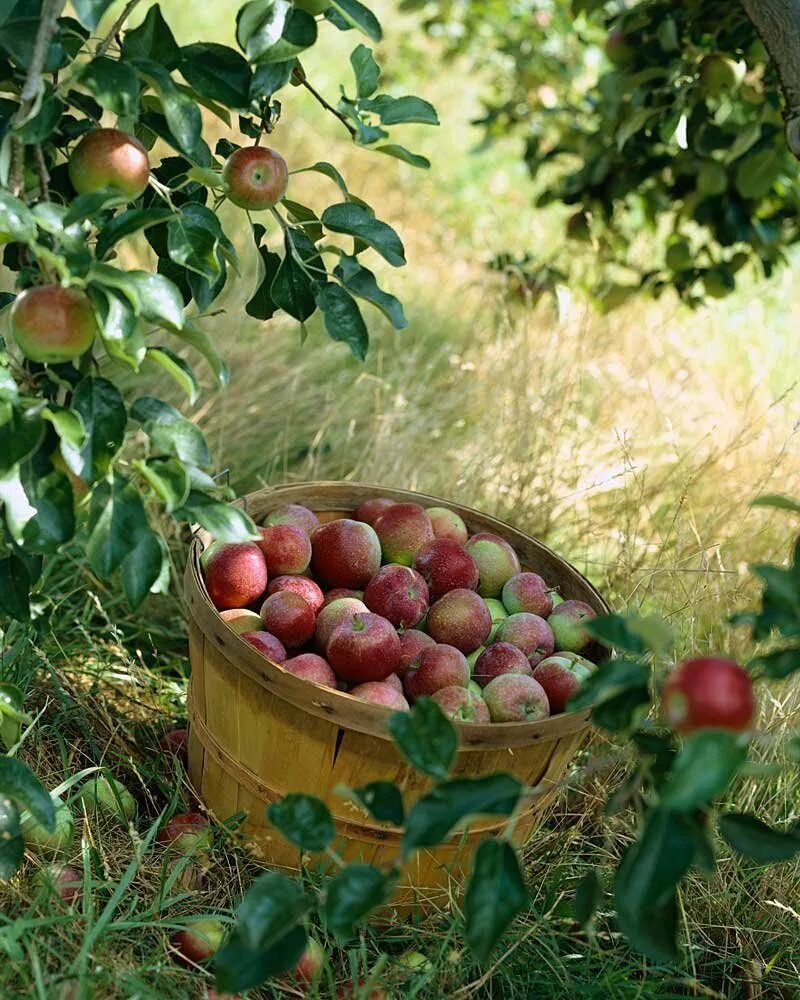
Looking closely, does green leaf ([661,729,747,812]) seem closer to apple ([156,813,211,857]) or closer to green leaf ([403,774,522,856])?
green leaf ([403,774,522,856])

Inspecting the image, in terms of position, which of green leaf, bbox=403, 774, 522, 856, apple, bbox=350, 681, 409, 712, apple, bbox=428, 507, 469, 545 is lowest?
apple, bbox=350, 681, 409, 712

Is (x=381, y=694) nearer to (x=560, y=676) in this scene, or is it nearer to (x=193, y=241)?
(x=560, y=676)

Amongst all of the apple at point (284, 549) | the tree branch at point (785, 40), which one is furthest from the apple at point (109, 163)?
the tree branch at point (785, 40)

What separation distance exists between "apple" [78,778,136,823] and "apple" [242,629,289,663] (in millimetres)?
348

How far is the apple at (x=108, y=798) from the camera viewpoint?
1828mm

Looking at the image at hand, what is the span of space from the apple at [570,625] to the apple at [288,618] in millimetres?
431

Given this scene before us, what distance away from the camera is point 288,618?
5.95ft

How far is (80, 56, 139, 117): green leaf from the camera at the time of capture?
122cm

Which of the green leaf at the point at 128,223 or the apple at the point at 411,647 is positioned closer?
the green leaf at the point at 128,223

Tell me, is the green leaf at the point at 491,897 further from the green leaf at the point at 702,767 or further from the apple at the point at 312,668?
the apple at the point at 312,668

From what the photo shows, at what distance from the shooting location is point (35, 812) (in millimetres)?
1366

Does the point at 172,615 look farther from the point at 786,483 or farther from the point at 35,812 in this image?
the point at 786,483

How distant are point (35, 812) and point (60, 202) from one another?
754mm

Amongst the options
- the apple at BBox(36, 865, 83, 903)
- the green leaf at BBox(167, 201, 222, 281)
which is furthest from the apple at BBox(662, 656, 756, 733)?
the apple at BBox(36, 865, 83, 903)
